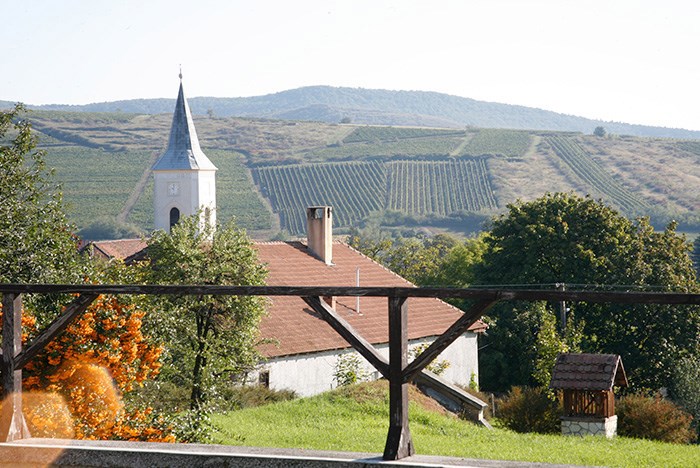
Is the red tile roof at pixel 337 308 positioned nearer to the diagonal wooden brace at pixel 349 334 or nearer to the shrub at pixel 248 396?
the shrub at pixel 248 396

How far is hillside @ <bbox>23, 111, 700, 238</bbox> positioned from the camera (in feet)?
453

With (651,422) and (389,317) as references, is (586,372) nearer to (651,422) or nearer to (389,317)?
(651,422)

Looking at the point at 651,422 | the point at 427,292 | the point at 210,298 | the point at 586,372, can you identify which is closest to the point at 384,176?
the point at 586,372

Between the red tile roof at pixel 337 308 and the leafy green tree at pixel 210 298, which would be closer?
the leafy green tree at pixel 210 298

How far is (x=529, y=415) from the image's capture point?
84.7 feet

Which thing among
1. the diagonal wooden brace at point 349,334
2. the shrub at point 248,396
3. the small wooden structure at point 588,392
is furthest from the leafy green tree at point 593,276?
the diagonal wooden brace at point 349,334

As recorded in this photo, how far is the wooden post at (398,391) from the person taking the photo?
6.14 meters

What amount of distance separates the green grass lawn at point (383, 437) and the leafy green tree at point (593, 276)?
25.0 m

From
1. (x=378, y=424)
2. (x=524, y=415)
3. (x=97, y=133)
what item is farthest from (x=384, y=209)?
(x=378, y=424)

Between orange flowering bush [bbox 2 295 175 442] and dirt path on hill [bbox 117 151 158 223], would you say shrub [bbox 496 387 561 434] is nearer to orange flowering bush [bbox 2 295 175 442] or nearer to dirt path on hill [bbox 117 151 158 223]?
orange flowering bush [bbox 2 295 175 442]

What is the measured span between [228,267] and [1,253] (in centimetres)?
709

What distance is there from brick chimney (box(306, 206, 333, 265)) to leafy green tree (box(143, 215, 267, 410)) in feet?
59.0

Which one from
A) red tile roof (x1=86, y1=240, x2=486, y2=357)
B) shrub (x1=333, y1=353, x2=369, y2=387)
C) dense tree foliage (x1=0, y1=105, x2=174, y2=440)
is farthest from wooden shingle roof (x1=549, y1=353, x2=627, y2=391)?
dense tree foliage (x1=0, y1=105, x2=174, y2=440)

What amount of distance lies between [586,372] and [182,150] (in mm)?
52097
